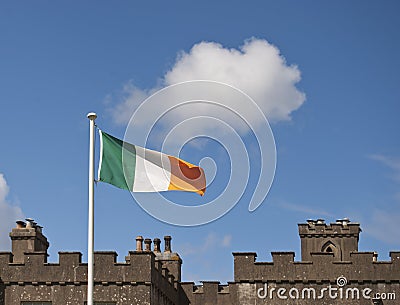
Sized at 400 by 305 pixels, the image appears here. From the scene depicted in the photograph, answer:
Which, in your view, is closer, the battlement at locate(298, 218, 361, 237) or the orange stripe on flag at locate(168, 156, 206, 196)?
the orange stripe on flag at locate(168, 156, 206, 196)

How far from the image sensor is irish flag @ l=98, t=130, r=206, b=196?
2288 centimetres

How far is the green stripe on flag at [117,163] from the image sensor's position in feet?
74.4

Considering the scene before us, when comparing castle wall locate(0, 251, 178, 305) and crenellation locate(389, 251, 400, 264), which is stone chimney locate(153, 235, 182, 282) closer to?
castle wall locate(0, 251, 178, 305)

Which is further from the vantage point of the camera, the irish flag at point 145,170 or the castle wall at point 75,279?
the castle wall at point 75,279

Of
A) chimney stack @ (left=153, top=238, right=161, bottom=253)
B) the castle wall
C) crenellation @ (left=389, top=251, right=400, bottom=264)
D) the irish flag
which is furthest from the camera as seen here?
chimney stack @ (left=153, top=238, right=161, bottom=253)

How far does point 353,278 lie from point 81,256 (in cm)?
1185

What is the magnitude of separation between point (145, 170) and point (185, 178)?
1145 mm

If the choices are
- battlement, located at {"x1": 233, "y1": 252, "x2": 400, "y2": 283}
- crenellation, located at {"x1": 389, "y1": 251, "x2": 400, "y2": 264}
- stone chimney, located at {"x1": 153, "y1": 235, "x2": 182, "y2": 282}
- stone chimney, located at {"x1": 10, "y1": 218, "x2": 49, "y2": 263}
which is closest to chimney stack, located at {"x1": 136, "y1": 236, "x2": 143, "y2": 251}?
stone chimney, located at {"x1": 153, "y1": 235, "x2": 182, "y2": 282}

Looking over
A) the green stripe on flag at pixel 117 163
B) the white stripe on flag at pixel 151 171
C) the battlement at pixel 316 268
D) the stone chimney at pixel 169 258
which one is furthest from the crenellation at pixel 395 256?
Answer: the green stripe on flag at pixel 117 163

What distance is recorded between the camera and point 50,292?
3412 centimetres

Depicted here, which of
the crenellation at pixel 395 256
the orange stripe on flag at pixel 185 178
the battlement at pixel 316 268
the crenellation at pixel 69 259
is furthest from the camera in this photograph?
the crenellation at pixel 395 256

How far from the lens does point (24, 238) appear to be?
40938mm

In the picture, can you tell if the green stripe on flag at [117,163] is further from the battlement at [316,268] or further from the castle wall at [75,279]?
the battlement at [316,268]

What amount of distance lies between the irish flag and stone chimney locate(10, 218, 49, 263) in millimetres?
18829
